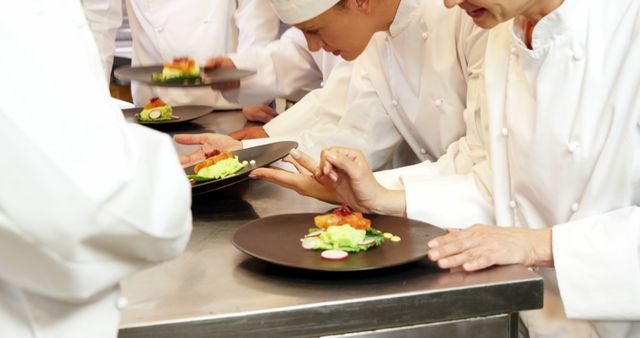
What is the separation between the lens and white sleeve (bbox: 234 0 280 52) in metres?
3.76

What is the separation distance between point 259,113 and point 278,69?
0.30 meters

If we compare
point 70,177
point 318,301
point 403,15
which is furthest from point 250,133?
point 70,177

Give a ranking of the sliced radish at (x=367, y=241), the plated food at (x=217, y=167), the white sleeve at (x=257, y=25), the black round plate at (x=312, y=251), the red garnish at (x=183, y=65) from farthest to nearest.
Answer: the white sleeve at (x=257, y=25) < the red garnish at (x=183, y=65) < the plated food at (x=217, y=167) < the sliced radish at (x=367, y=241) < the black round plate at (x=312, y=251)

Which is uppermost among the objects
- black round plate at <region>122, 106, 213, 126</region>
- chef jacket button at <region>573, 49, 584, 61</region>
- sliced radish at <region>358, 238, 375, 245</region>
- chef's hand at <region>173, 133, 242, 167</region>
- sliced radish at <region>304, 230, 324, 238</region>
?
chef jacket button at <region>573, 49, 584, 61</region>

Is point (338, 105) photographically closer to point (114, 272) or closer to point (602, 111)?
point (602, 111)

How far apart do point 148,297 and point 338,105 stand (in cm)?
160

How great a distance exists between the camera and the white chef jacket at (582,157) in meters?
1.69

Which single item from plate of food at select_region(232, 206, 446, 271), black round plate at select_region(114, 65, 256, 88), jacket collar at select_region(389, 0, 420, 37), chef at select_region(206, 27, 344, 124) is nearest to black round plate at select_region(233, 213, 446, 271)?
plate of food at select_region(232, 206, 446, 271)

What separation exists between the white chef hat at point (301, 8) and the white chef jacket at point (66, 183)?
4.01ft

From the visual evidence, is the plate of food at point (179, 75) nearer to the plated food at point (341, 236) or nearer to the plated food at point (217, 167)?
the plated food at point (217, 167)

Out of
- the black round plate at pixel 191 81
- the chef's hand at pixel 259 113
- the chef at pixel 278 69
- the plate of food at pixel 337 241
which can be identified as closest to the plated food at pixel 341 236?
the plate of food at pixel 337 241

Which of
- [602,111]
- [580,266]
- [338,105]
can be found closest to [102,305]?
[580,266]

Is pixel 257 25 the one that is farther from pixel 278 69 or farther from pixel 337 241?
pixel 337 241

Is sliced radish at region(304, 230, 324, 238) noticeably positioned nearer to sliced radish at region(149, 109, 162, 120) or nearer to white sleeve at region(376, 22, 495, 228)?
white sleeve at region(376, 22, 495, 228)
